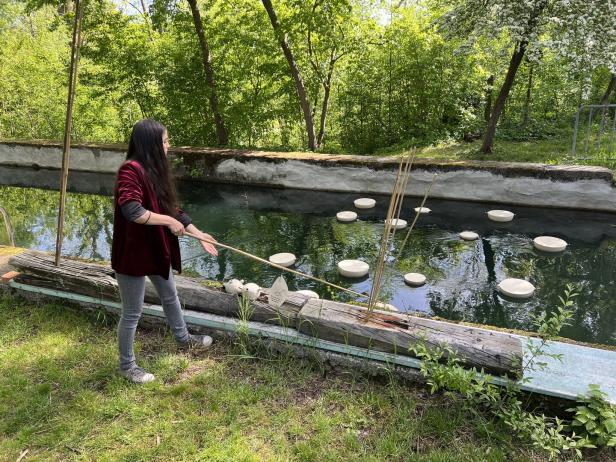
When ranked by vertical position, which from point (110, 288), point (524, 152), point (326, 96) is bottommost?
point (110, 288)

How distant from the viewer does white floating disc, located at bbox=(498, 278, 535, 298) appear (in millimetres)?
3828

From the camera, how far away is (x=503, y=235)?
5086 mm

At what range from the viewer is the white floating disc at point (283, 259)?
4516 mm

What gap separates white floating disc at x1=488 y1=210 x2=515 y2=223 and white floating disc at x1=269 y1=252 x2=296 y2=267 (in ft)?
8.33

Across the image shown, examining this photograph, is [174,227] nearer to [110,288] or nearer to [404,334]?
[110,288]

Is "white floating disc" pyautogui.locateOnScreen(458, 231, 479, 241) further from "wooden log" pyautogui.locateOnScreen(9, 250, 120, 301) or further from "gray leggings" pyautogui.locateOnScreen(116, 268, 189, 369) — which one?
"wooden log" pyautogui.locateOnScreen(9, 250, 120, 301)

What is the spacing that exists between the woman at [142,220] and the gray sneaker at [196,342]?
0.35 m

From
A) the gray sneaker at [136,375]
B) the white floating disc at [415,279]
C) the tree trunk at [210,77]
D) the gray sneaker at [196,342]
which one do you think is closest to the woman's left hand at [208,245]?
the gray sneaker at [196,342]

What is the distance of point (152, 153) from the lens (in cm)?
217

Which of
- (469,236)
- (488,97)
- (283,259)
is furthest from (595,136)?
(283,259)

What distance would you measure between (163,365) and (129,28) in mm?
7370

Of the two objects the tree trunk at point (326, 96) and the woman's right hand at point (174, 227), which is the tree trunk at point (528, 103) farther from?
the woman's right hand at point (174, 227)

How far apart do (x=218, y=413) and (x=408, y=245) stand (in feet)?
10.7

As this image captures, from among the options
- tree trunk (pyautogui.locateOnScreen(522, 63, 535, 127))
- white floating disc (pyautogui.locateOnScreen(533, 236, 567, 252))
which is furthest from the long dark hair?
tree trunk (pyautogui.locateOnScreen(522, 63, 535, 127))
